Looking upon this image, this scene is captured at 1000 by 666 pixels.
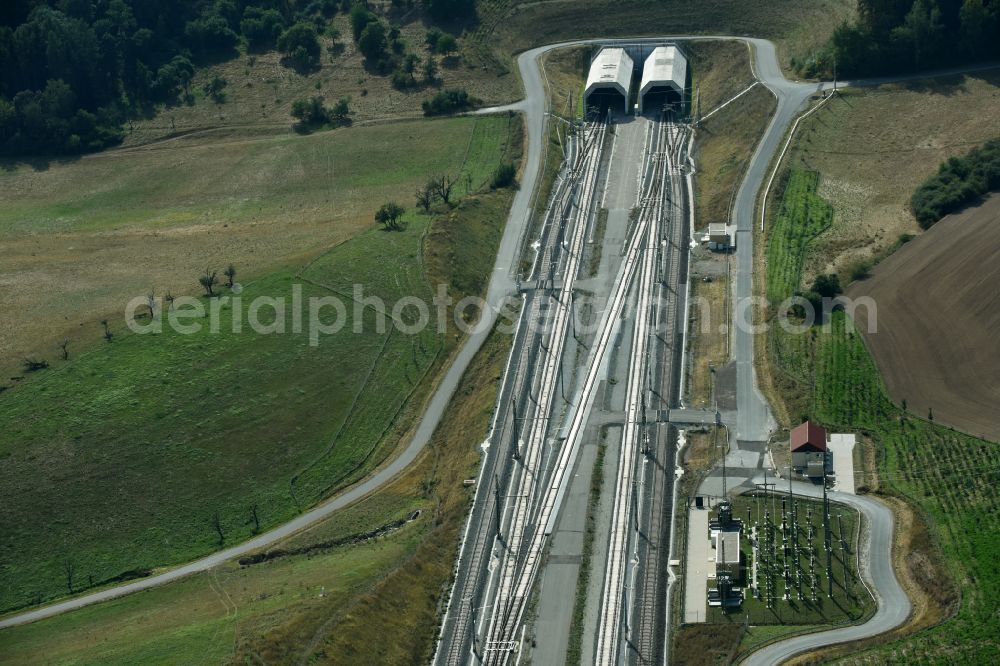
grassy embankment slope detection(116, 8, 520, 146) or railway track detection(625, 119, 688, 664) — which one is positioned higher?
grassy embankment slope detection(116, 8, 520, 146)

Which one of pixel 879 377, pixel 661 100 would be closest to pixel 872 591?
pixel 879 377

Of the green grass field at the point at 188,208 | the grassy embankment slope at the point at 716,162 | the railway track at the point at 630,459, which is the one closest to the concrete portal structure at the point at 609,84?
the grassy embankment slope at the point at 716,162

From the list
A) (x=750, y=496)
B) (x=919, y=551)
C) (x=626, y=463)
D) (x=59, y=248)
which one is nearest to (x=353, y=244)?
(x=59, y=248)

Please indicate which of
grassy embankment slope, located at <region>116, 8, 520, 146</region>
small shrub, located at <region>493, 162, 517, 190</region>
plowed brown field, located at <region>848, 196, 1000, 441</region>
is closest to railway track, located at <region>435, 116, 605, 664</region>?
small shrub, located at <region>493, 162, 517, 190</region>

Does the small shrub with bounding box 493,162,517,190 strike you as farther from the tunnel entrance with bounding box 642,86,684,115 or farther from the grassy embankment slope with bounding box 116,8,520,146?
the tunnel entrance with bounding box 642,86,684,115

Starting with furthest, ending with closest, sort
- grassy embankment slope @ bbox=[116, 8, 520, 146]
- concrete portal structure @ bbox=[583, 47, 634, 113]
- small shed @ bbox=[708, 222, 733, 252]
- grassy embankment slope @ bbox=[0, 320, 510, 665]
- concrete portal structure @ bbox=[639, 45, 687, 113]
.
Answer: grassy embankment slope @ bbox=[116, 8, 520, 146], concrete portal structure @ bbox=[583, 47, 634, 113], concrete portal structure @ bbox=[639, 45, 687, 113], small shed @ bbox=[708, 222, 733, 252], grassy embankment slope @ bbox=[0, 320, 510, 665]

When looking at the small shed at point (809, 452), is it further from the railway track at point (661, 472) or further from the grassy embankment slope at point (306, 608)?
the grassy embankment slope at point (306, 608)
